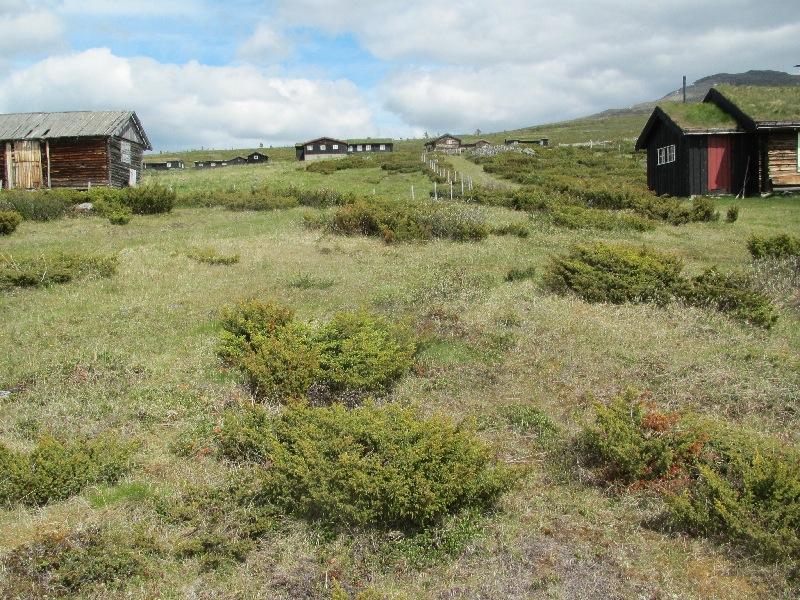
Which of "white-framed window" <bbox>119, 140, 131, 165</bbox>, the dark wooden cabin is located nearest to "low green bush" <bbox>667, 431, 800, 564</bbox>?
"white-framed window" <bbox>119, 140, 131, 165</bbox>

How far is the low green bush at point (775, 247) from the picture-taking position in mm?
13562

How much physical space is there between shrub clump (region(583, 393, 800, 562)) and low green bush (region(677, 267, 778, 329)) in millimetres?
3902

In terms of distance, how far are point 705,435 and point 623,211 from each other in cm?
1737

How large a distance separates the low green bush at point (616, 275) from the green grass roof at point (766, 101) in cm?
1652

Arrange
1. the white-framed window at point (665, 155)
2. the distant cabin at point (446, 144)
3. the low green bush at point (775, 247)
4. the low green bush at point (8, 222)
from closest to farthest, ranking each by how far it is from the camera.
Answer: the low green bush at point (775, 247), the low green bush at point (8, 222), the white-framed window at point (665, 155), the distant cabin at point (446, 144)

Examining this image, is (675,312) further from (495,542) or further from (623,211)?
(623,211)

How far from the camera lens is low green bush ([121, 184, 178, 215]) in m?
24.3

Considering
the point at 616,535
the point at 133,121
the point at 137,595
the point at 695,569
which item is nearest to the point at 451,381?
the point at 616,535

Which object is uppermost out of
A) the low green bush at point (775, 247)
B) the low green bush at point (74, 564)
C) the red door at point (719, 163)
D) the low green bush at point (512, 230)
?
the red door at point (719, 163)

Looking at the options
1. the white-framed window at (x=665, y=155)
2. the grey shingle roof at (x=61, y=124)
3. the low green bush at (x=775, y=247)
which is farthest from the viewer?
the grey shingle roof at (x=61, y=124)

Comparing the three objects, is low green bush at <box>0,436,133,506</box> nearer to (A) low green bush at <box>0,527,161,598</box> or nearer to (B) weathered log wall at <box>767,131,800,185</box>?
(A) low green bush at <box>0,527,161,598</box>

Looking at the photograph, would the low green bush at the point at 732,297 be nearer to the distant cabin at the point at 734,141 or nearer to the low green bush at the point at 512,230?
the low green bush at the point at 512,230

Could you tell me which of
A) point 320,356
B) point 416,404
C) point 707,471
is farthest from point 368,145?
point 707,471

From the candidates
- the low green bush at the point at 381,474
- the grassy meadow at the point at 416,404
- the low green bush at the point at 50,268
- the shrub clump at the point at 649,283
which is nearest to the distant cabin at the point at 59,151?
the grassy meadow at the point at 416,404
